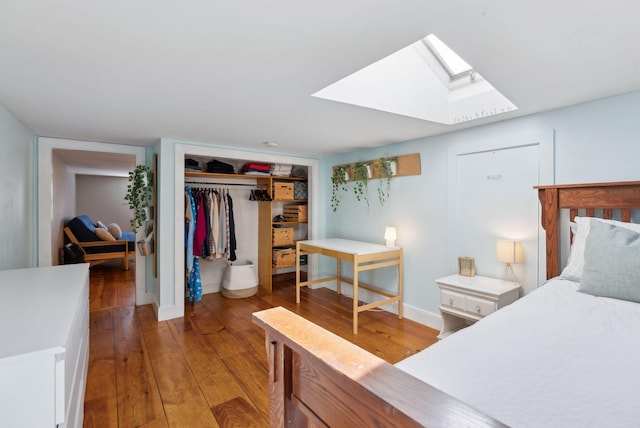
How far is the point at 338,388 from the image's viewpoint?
0.72 meters

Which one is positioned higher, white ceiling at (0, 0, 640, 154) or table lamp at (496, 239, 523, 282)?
white ceiling at (0, 0, 640, 154)

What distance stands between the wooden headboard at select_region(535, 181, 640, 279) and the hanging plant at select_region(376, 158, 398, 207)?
60.2 inches

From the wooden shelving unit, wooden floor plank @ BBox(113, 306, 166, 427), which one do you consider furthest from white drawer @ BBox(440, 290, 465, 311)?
the wooden shelving unit

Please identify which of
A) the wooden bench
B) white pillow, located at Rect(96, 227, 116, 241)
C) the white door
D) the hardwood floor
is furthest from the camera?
white pillow, located at Rect(96, 227, 116, 241)

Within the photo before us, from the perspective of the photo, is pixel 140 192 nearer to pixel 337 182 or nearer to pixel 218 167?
pixel 218 167

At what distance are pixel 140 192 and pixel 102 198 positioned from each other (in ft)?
18.2

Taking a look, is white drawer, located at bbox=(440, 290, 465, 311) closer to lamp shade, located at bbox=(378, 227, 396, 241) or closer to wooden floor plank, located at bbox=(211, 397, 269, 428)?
lamp shade, located at bbox=(378, 227, 396, 241)

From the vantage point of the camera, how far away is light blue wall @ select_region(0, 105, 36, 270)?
2232 millimetres

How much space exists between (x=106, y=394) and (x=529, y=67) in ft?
10.9

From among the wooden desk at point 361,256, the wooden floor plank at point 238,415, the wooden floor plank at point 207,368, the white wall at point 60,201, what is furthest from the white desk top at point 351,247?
the white wall at point 60,201

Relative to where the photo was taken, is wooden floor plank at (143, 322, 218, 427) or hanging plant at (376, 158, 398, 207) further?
hanging plant at (376, 158, 398, 207)

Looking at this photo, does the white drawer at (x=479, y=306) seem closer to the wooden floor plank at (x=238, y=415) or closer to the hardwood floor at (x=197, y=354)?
the hardwood floor at (x=197, y=354)

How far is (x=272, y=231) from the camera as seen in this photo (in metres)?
4.46

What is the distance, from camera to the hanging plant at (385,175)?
139 inches
